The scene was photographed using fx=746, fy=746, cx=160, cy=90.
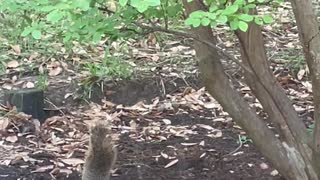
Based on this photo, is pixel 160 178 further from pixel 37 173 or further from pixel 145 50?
pixel 145 50

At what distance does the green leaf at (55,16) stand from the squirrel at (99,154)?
973mm

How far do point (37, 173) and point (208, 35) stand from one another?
59.9 inches

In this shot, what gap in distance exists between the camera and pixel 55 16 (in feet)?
8.39

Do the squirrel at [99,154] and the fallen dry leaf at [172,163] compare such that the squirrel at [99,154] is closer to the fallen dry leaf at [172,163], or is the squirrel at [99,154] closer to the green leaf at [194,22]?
the fallen dry leaf at [172,163]

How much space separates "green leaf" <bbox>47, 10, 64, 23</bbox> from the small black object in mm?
2491

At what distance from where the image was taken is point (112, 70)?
5.65 m

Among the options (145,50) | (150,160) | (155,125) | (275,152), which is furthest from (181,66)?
(275,152)

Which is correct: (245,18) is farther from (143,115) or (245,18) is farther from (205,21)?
(143,115)

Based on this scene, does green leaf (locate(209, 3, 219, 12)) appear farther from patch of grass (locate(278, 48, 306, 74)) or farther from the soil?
patch of grass (locate(278, 48, 306, 74))

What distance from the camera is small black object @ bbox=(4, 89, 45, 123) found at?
5.01m

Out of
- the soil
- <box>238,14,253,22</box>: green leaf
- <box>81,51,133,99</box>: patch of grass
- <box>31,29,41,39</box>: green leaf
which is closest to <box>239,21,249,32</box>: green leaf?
<box>238,14,253,22</box>: green leaf

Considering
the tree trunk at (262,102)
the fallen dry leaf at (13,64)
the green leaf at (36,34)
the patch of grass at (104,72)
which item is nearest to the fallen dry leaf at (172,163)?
the tree trunk at (262,102)

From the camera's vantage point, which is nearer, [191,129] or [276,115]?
[276,115]

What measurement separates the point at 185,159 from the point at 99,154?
1.04m
